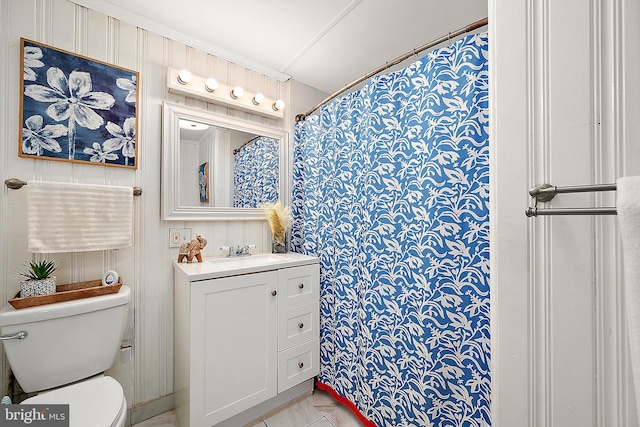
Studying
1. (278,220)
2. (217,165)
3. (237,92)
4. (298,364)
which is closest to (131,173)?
(217,165)

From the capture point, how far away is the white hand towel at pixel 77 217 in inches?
46.6

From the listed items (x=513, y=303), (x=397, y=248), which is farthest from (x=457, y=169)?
(x=513, y=303)

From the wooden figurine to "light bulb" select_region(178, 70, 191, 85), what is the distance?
1.01 metres

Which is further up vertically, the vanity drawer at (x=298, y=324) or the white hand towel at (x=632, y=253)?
the white hand towel at (x=632, y=253)

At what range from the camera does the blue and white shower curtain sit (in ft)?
3.37

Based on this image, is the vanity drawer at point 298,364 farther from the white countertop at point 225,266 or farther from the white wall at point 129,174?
the white wall at point 129,174

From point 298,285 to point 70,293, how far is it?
45.6 inches

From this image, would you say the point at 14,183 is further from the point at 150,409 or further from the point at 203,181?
the point at 150,409

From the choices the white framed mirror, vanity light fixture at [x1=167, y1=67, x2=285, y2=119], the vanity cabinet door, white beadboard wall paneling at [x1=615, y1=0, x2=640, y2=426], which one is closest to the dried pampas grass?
the white framed mirror

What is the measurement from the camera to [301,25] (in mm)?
1565

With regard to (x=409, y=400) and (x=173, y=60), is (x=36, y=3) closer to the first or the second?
(x=173, y=60)

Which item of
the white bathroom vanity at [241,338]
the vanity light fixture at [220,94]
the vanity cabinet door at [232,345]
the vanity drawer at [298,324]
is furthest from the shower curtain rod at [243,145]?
the vanity drawer at [298,324]

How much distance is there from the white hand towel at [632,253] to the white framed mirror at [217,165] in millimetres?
1856

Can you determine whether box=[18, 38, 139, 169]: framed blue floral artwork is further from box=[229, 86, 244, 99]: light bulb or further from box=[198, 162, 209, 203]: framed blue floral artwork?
box=[229, 86, 244, 99]: light bulb
